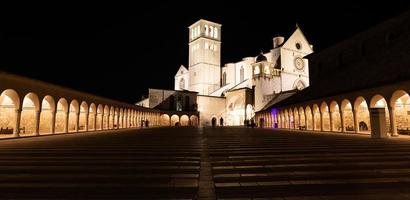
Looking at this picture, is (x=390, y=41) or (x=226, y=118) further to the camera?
(x=226, y=118)

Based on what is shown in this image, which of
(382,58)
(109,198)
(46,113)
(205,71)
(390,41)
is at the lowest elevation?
(109,198)

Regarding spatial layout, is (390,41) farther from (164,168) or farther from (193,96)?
(193,96)

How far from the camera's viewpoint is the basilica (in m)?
52.0

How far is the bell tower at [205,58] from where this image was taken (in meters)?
66.7

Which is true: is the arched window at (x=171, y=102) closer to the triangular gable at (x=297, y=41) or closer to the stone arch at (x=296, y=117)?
the triangular gable at (x=297, y=41)

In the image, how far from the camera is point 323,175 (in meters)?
5.27

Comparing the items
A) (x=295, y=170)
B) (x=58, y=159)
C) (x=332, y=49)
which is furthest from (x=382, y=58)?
(x=58, y=159)

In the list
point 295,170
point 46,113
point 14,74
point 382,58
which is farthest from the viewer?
point 46,113

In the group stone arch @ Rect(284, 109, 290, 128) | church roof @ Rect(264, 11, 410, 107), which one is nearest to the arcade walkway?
church roof @ Rect(264, 11, 410, 107)

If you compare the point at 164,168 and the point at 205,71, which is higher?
the point at 205,71

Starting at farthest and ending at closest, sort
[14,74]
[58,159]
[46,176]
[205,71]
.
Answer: [205,71], [14,74], [58,159], [46,176]

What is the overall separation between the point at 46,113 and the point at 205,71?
46008 mm

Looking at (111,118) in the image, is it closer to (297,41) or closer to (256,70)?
(256,70)

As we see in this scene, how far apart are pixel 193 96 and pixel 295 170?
51.9 meters
